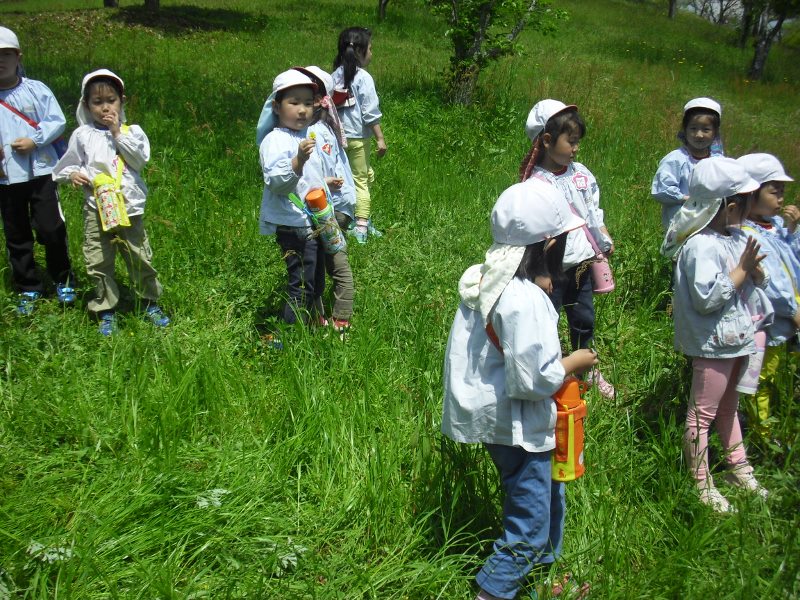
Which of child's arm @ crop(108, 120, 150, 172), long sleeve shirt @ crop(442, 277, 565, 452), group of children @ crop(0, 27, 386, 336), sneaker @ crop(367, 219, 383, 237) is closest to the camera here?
long sleeve shirt @ crop(442, 277, 565, 452)

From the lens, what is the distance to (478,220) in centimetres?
638

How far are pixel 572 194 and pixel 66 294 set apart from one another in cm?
329

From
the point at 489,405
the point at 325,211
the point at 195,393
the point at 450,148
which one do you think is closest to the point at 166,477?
the point at 195,393

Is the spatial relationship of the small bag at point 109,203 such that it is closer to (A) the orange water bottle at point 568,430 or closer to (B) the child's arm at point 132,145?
(B) the child's arm at point 132,145

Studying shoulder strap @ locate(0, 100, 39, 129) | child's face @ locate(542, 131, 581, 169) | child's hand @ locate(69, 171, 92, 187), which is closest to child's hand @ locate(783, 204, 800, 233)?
child's face @ locate(542, 131, 581, 169)

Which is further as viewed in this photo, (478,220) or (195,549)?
(478,220)

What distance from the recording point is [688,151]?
4.85 metres

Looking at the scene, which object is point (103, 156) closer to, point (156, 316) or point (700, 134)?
point (156, 316)

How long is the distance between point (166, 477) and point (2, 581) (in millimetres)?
653

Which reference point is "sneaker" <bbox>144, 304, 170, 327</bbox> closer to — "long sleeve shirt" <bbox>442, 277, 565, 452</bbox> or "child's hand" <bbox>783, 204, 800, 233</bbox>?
"long sleeve shirt" <bbox>442, 277, 565, 452</bbox>

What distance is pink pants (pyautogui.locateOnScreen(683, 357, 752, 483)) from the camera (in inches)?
125

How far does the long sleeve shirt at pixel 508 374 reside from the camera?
85.6 inches

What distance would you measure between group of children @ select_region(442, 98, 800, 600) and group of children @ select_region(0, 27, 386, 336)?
132 centimetres

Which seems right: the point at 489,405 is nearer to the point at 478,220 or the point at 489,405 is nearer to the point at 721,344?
the point at 721,344
